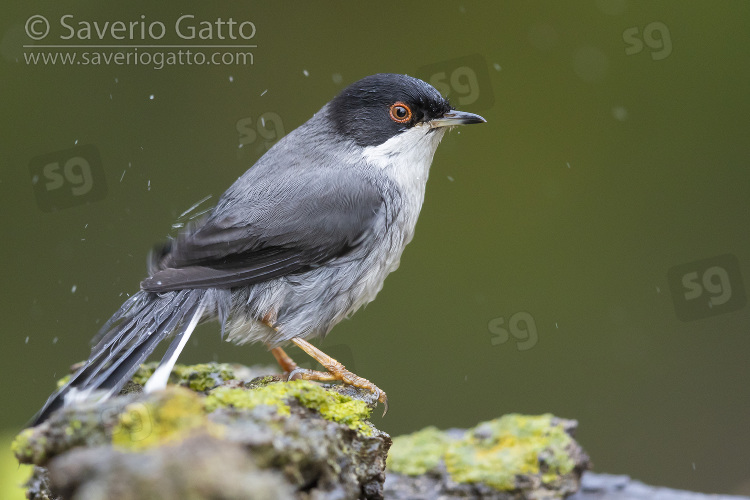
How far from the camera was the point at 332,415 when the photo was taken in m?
2.50

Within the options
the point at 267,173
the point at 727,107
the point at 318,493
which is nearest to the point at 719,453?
the point at 727,107

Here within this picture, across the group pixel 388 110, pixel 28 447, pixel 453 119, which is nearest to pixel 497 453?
pixel 453 119

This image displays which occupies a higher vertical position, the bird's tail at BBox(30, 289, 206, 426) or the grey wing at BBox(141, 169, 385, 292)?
the grey wing at BBox(141, 169, 385, 292)

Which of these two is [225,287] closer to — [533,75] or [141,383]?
[141,383]

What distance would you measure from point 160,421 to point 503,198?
517cm

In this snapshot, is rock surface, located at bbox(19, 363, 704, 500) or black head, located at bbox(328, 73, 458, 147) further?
black head, located at bbox(328, 73, 458, 147)

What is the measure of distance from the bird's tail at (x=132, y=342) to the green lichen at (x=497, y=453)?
4.00 feet

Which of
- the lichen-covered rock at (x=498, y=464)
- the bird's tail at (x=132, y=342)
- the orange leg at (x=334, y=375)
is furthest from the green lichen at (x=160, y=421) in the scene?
the lichen-covered rock at (x=498, y=464)

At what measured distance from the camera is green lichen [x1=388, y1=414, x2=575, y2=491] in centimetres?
323

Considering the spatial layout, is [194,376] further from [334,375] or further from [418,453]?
[418,453]

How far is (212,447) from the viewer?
5.31 ft

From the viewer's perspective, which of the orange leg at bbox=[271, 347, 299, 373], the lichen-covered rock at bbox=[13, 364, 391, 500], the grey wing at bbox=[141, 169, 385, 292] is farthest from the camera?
the orange leg at bbox=[271, 347, 299, 373]

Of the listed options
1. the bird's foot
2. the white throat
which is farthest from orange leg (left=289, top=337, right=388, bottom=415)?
the white throat

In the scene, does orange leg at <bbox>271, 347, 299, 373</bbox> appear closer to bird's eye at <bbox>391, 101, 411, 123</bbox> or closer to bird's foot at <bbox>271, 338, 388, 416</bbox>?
bird's foot at <bbox>271, 338, 388, 416</bbox>
